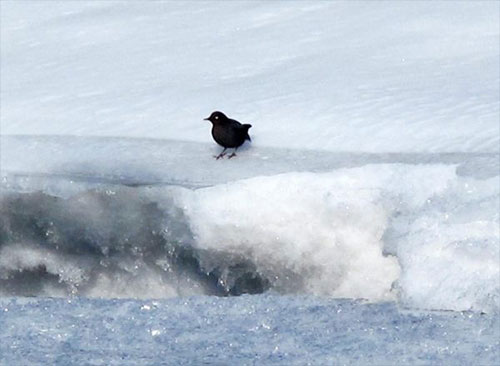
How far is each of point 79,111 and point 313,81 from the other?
35.6 inches

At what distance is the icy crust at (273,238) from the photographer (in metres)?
3.33

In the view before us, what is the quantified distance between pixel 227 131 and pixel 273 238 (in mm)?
490

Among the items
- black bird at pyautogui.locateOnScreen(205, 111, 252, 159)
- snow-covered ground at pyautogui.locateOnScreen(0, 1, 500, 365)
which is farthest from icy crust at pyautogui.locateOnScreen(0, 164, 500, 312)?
black bird at pyautogui.locateOnScreen(205, 111, 252, 159)

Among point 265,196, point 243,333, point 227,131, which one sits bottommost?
point 243,333

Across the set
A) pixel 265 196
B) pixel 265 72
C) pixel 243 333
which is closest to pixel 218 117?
pixel 265 196

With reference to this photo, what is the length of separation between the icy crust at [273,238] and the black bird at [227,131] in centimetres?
23

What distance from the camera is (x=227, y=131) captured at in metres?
3.92

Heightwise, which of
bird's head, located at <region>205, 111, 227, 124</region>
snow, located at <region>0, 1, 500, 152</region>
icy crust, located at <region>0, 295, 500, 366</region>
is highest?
bird's head, located at <region>205, 111, 227, 124</region>

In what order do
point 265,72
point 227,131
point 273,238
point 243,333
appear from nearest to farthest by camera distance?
point 243,333
point 273,238
point 227,131
point 265,72

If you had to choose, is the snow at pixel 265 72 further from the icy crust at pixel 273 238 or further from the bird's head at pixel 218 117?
the icy crust at pixel 273 238

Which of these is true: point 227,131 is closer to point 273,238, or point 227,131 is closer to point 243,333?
point 273,238

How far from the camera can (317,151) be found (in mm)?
3943

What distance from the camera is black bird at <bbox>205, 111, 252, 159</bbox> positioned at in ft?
12.9

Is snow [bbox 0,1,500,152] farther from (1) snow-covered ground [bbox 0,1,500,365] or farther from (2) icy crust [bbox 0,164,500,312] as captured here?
(2) icy crust [bbox 0,164,500,312]
